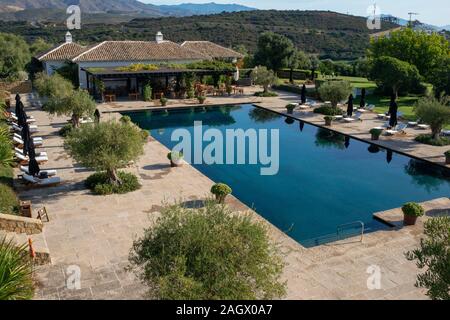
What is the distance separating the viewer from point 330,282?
10641 millimetres

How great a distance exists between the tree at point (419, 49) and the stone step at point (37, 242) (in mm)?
37724

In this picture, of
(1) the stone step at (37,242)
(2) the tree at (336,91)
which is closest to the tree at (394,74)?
(2) the tree at (336,91)

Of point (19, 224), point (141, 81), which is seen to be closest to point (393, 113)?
point (19, 224)

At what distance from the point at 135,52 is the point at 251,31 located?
6198cm

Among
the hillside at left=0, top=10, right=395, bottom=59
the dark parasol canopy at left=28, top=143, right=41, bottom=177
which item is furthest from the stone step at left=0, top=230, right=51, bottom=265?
the hillside at left=0, top=10, right=395, bottom=59

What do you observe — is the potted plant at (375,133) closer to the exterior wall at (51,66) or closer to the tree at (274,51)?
the tree at (274,51)

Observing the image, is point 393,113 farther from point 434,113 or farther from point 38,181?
point 38,181

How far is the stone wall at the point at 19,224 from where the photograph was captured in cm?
1238

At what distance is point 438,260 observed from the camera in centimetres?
742

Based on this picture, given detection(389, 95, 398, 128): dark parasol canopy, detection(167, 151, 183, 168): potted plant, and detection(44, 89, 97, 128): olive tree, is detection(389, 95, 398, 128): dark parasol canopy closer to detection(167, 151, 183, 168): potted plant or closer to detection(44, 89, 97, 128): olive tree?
detection(167, 151, 183, 168): potted plant

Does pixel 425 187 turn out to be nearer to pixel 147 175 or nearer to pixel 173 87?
pixel 147 175

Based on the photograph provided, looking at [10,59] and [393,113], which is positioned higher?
[10,59]

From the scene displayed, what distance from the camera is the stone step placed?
11250 millimetres
